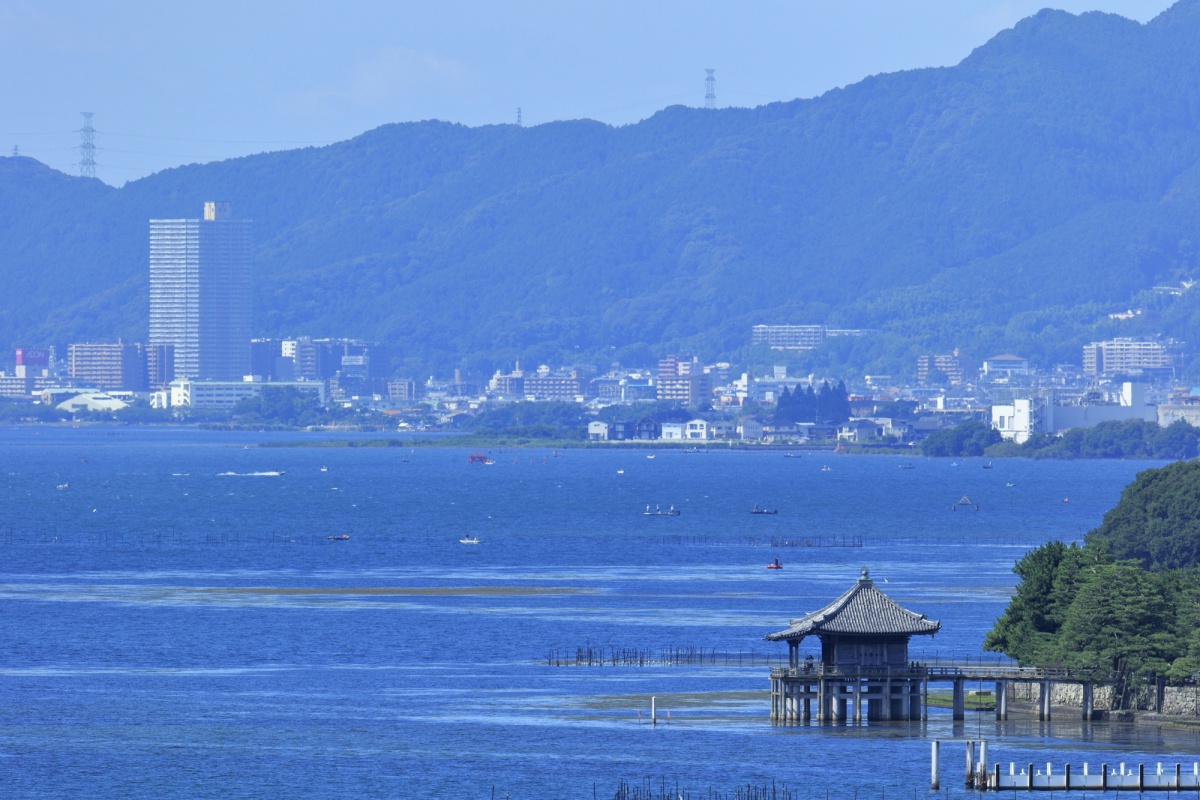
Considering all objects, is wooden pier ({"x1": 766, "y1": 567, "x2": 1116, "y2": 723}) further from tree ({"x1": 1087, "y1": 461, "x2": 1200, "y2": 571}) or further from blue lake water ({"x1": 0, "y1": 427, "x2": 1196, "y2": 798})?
tree ({"x1": 1087, "y1": 461, "x2": 1200, "y2": 571})

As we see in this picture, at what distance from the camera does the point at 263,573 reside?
472 feet

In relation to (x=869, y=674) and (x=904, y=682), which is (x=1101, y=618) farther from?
(x=869, y=674)

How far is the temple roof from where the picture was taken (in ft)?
256

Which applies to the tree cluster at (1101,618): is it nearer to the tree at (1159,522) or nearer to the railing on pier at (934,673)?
the railing on pier at (934,673)

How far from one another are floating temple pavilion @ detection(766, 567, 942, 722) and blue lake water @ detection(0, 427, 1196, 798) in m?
1.22

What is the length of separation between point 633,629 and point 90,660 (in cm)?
2605

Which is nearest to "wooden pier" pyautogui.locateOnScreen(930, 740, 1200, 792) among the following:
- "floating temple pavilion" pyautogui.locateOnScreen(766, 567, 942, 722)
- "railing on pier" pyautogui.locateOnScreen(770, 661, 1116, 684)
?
"floating temple pavilion" pyautogui.locateOnScreen(766, 567, 942, 722)

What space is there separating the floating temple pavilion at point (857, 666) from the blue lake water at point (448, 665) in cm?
122

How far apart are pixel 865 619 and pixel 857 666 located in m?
2.35

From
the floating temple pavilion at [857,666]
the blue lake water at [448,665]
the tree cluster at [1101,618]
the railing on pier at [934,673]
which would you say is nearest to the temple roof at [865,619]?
the floating temple pavilion at [857,666]

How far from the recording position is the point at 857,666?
80.0 metres

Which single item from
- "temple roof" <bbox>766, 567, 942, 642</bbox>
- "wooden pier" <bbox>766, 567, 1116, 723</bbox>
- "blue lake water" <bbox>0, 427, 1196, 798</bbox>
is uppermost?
"temple roof" <bbox>766, 567, 942, 642</bbox>

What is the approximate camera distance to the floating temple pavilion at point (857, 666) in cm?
7844

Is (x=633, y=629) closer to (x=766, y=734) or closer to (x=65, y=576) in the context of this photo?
(x=766, y=734)
